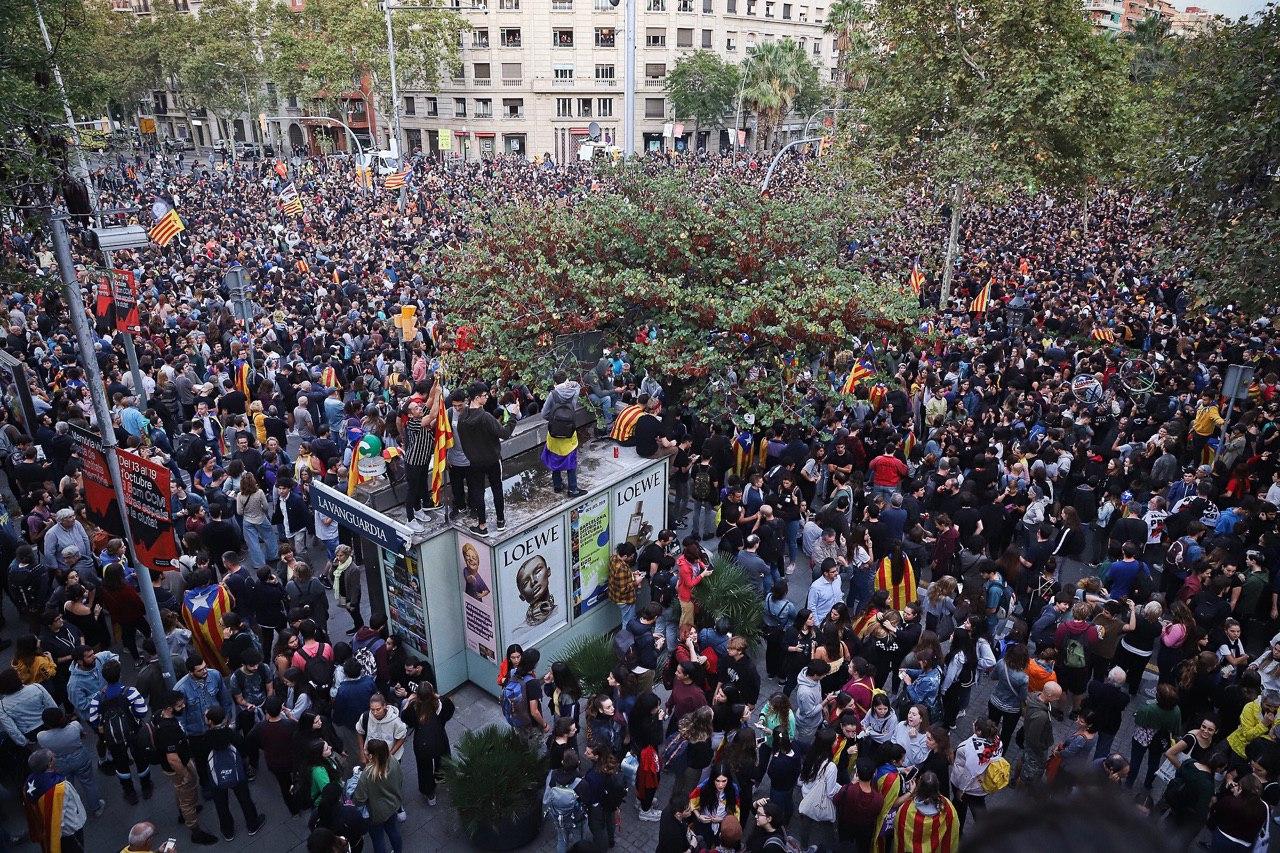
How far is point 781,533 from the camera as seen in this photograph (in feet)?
36.1

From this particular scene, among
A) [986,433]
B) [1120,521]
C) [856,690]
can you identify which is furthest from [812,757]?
[986,433]

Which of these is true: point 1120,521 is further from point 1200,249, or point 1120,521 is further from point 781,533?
point 1200,249

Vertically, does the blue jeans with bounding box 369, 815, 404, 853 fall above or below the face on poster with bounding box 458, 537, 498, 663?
below

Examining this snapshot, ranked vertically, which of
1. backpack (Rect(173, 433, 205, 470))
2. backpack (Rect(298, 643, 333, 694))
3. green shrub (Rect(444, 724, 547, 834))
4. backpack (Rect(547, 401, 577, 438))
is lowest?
green shrub (Rect(444, 724, 547, 834))

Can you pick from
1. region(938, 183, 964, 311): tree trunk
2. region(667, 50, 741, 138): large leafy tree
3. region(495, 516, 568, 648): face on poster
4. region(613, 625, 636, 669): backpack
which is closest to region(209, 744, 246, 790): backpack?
region(495, 516, 568, 648): face on poster

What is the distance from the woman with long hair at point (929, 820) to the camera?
619 cm

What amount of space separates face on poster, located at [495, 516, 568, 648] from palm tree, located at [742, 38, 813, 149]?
54.7m

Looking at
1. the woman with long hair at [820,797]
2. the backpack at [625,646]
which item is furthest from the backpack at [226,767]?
the woman with long hair at [820,797]

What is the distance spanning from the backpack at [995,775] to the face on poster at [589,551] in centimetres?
476

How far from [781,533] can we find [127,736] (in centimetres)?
743

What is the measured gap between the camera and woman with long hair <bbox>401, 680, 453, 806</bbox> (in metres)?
7.51

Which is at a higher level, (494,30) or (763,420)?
(494,30)

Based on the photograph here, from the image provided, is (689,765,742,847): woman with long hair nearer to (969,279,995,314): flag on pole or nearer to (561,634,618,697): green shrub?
(561,634,618,697): green shrub

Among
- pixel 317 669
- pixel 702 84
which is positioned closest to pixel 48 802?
pixel 317 669
